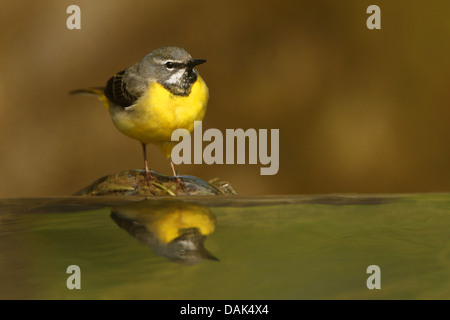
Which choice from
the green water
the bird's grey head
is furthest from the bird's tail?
the green water

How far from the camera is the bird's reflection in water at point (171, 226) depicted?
4.52ft

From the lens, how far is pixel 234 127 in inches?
174

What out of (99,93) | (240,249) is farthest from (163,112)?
(240,249)

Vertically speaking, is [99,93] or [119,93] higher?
[99,93]

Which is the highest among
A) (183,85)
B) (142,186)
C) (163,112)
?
(183,85)

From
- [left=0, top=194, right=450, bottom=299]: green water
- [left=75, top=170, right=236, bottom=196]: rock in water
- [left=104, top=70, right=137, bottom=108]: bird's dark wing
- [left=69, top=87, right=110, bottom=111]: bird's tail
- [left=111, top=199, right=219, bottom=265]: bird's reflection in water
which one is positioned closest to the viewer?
[left=0, top=194, right=450, bottom=299]: green water

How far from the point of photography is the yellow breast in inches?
100

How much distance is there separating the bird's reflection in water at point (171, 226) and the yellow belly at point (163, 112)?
627 mm

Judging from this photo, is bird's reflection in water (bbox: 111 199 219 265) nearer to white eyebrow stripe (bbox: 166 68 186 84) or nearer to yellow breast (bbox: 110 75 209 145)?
yellow breast (bbox: 110 75 209 145)

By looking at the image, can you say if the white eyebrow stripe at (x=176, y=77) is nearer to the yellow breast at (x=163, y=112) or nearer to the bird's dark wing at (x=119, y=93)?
the yellow breast at (x=163, y=112)

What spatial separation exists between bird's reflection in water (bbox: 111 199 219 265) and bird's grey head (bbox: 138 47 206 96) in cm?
73

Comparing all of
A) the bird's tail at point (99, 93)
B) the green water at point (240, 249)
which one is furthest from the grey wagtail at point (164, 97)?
the green water at point (240, 249)

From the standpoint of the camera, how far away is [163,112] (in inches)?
100

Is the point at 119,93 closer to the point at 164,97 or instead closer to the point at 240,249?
the point at 164,97
